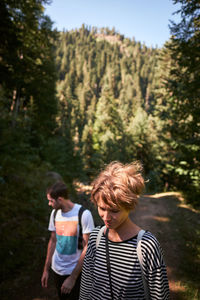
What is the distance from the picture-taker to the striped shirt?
151 centimetres

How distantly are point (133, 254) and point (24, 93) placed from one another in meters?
18.4

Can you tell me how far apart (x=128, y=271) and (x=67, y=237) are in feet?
5.12

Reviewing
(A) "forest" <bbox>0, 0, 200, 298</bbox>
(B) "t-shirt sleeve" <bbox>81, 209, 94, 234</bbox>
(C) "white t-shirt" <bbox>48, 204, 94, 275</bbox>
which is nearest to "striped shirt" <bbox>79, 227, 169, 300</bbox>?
(A) "forest" <bbox>0, 0, 200, 298</bbox>

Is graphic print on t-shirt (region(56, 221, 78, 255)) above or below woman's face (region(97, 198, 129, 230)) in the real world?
below

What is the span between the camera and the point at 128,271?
1582 mm

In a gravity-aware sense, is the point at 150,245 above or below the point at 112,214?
below

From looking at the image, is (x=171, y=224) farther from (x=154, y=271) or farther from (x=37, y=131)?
(x=37, y=131)

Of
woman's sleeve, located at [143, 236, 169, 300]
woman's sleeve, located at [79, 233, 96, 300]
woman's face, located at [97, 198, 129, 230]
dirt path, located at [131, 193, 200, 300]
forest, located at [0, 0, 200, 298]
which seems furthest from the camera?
forest, located at [0, 0, 200, 298]

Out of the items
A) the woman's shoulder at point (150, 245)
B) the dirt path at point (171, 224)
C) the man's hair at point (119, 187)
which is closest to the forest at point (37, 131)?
the man's hair at point (119, 187)

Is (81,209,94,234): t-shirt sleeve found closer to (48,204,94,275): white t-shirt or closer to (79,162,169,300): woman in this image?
(48,204,94,275): white t-shirt

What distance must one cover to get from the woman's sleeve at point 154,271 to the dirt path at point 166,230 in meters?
4.05

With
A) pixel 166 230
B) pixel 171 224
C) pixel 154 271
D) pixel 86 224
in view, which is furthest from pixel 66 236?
pixel 171 224

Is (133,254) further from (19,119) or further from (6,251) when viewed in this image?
(19,119)

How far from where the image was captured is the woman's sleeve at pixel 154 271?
1.50 meters
